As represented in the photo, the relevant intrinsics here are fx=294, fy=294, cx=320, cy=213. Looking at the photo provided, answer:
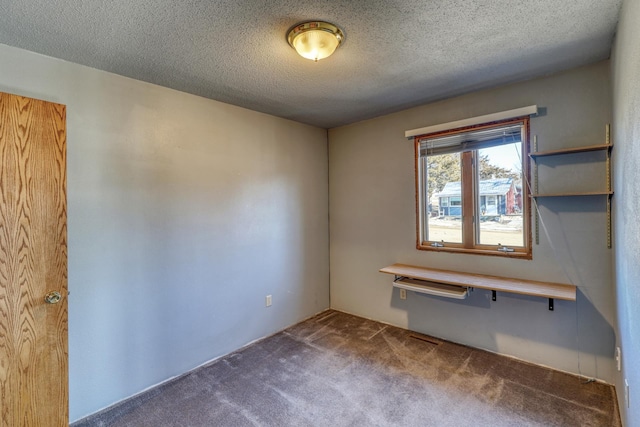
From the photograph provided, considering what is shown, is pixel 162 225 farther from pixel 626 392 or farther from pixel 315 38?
pixel 626 392

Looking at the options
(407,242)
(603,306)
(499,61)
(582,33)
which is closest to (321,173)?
(407,242)

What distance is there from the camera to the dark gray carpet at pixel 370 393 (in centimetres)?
196

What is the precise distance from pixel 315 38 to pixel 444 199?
2.10 metres

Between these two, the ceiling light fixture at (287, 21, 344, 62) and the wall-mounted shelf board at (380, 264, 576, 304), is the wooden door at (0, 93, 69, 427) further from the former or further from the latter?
the wall-mounted shelf board at (380, 264, 576, 304)

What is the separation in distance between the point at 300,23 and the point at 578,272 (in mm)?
2740

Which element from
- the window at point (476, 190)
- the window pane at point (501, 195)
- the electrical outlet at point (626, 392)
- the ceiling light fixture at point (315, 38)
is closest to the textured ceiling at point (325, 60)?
the ceiling light fixture at point (315, 38)

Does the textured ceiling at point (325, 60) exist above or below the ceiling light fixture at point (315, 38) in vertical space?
above

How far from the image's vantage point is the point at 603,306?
223cm

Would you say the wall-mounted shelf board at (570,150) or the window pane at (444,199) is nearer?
the wall-mounted shelf board at (570,150)

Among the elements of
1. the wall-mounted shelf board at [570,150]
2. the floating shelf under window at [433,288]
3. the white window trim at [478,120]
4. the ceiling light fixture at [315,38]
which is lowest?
the floating shelf under window at [433,288]

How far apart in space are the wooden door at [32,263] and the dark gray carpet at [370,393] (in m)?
0.46

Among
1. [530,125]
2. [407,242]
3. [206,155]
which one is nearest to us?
[530,125]

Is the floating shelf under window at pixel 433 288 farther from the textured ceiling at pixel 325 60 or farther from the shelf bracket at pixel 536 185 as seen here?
the textured ceiling at pixel 325 60

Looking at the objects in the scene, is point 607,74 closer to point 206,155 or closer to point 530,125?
point 530,125
